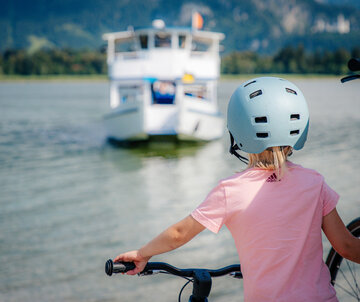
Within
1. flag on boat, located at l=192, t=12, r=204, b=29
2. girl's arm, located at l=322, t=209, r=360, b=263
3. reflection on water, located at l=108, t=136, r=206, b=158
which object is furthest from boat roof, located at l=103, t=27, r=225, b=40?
girl's arm, located at l=322, t=209, r=360, b=263

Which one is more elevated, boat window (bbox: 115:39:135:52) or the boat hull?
boat window (bbox: 115:39:135:52)

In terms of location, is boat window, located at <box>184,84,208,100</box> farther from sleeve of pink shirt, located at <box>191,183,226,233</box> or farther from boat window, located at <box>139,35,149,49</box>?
sleeve of pink shirt, located at <box>191,183,226,233</box>

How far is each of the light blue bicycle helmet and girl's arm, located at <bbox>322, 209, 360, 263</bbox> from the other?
31 cm

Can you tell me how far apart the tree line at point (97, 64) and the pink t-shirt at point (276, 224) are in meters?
123

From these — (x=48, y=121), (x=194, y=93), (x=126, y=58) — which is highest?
(x=126, y=58)

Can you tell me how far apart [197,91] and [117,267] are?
17.3 meters

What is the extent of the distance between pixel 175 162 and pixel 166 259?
28.3 feet

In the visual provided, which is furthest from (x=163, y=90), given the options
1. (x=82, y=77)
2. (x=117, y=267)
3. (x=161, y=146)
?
(x=82, y=77)

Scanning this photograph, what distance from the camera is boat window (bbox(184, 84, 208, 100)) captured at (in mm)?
18641

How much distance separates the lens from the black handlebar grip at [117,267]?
1.78m

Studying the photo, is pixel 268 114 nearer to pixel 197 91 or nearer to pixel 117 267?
pixel 117 267

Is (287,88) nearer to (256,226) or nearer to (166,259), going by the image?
(256,226)

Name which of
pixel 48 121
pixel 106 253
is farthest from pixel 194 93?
pixel 106 253

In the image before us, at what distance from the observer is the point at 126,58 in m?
18.8
